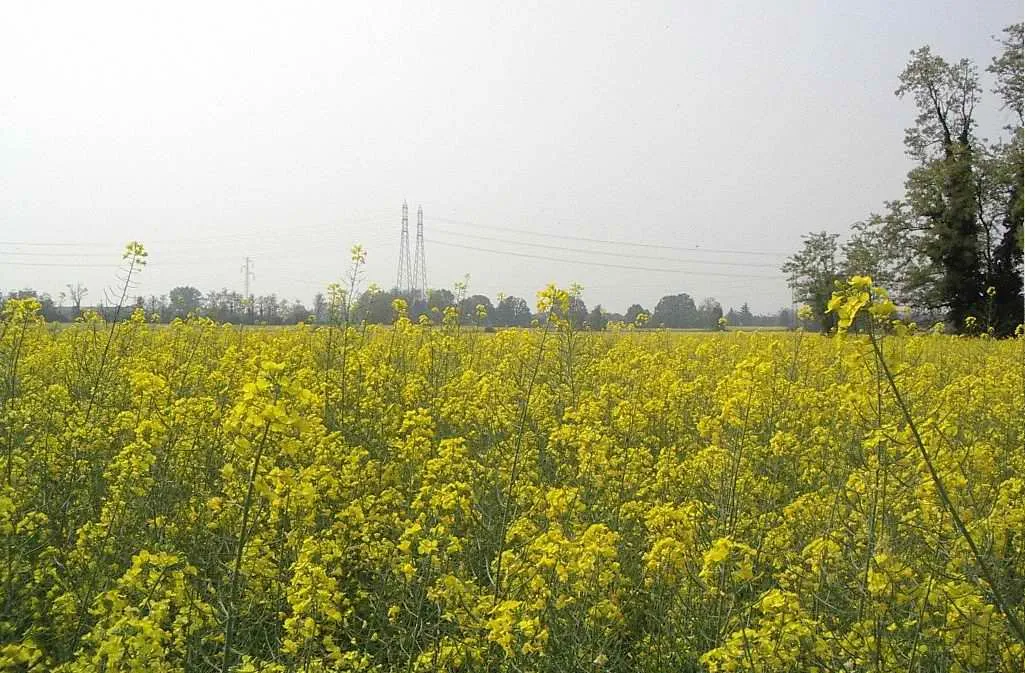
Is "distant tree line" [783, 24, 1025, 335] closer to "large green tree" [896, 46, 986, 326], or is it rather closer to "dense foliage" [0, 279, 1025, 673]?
"large green tree" [896, 46, 986, 326]

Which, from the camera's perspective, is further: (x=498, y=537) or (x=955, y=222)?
(x=955, y=222)

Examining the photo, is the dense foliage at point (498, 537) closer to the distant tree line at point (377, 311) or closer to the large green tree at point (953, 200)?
the distant tree line at point (377, 311)

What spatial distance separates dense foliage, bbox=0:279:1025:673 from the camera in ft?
7.45

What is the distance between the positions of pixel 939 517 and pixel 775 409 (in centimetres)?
300

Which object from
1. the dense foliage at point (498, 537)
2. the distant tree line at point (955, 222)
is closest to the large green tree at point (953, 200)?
the distant tree line at point (955, 222)

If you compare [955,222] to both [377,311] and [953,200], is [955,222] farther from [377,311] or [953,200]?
[377,311]

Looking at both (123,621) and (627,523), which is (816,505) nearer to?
(627,523)

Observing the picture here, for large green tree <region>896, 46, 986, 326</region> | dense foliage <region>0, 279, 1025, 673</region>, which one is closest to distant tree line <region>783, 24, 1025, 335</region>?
large green tree <region>896, 46, 986, 326</region>

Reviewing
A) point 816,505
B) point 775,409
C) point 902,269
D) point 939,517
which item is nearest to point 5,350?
point 816,505

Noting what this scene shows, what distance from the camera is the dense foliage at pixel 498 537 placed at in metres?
2.27

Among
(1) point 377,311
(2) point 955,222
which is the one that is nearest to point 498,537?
(1) point 377,311

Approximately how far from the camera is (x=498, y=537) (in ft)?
11.6

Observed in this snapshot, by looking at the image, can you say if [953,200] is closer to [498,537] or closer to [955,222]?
[955,222]

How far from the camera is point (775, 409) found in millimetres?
5930
